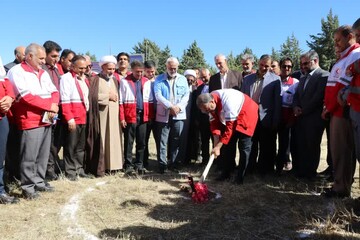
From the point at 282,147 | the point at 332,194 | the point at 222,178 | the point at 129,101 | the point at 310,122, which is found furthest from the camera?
the point at 129,101

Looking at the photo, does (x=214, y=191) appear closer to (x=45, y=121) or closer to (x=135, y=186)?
(x=135, y=186)

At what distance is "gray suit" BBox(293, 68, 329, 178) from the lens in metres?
5.50

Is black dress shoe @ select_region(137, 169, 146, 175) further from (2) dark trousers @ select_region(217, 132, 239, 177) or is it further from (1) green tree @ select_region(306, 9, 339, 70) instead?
(1) green tree @ select_region(306, 9, 339, 70)

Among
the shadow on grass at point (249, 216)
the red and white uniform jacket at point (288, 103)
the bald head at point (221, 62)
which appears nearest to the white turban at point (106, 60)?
the bald head at point (221, 62)

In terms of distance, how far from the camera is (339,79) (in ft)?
14.6

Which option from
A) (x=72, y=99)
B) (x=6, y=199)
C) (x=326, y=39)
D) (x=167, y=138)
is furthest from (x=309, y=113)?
(x=326, y=39)

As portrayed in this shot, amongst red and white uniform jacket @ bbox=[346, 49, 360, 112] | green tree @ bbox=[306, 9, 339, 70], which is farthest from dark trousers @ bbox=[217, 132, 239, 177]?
green tree @ bbox=[306, 9, 339, 70]

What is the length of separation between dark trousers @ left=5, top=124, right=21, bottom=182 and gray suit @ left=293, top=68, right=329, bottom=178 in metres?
4.48

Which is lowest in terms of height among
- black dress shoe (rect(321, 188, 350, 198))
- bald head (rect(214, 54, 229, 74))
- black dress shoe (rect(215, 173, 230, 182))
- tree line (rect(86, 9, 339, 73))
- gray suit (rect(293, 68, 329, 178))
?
black dress shoe (rect(215, 173, 230, 182))

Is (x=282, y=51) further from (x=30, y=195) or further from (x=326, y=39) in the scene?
(x=30, y=195)

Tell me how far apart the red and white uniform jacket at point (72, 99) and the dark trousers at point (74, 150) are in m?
0.21

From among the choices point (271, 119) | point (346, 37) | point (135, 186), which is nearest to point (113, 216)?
point (135, 186)

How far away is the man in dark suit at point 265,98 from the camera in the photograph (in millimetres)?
5902

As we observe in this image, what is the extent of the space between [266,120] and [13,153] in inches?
166
